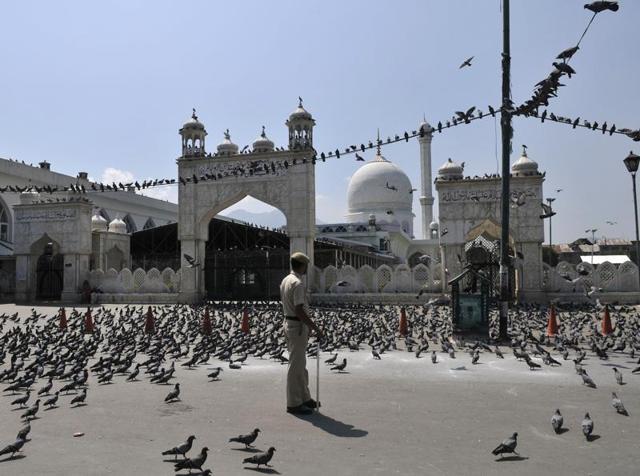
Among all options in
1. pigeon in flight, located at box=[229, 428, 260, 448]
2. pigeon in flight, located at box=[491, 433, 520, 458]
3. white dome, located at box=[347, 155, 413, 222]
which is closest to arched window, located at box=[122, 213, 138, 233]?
white dome, located at box=[347, 155, 413, 222]

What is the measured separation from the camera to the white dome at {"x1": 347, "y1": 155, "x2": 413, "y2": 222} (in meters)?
65.6

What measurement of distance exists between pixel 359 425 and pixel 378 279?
74.9 feet

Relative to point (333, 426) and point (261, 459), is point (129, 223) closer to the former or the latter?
point (333, 426)

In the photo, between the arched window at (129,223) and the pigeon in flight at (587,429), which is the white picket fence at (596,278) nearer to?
the pigeon in flight at (587,429)

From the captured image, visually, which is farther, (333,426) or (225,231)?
(225,231)

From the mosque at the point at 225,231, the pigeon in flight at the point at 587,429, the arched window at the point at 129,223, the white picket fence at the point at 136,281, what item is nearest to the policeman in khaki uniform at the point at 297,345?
the pigeon in flight at the point at 587,429

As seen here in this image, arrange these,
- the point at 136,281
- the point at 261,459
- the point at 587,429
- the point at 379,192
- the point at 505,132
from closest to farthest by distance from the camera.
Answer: the point at 261,459 → the point at 587,429 → the point at 505,132 → the point at 136,281 → the point at 379,192

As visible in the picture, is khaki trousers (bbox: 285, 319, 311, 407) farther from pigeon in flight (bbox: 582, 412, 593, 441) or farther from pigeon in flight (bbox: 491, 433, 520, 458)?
pigeon in flight (bbox: 582, 412, 593, 441)

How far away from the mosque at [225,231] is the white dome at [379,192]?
20.8 metres

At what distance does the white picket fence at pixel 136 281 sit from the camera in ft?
107

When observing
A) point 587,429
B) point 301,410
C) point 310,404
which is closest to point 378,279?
point 310,404

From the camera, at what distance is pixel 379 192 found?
2584 inches

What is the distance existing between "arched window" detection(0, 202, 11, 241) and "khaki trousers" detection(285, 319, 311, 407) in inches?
1598

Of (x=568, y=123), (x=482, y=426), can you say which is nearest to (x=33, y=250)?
(x=568, y=123)
